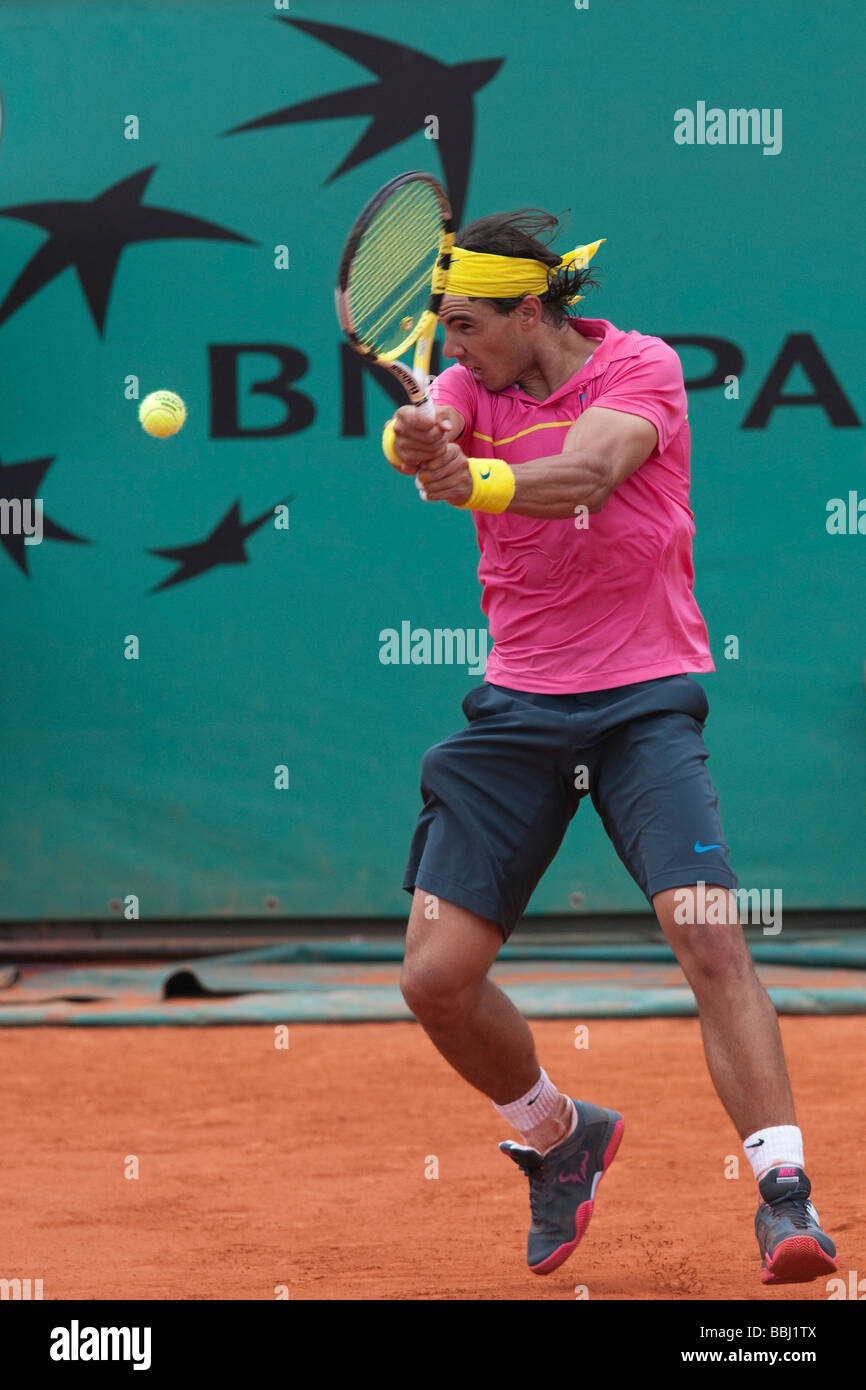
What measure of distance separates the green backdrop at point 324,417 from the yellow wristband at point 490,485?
4149 mm

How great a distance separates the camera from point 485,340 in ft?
10.5

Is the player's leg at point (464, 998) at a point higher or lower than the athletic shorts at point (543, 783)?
lower

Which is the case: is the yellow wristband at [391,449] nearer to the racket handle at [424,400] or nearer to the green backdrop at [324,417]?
the racket handle at [424,400]

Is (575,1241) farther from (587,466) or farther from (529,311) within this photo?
(529,311)

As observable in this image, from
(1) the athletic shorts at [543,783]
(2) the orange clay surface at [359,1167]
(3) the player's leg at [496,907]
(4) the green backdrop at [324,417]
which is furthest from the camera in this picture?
(4) the green backdrop at [324,417]

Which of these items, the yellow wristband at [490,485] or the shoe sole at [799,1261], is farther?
the yellow wristband at [490,485]

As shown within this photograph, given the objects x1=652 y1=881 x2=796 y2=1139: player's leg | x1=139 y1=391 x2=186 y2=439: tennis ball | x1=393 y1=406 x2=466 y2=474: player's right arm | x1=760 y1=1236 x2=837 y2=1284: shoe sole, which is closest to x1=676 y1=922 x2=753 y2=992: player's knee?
x1=652 y1=881 x2=796 y2=1139: player's leg

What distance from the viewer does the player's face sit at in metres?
3.16

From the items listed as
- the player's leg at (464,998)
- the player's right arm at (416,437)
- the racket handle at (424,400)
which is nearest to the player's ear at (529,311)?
the racket handle at (424,400)

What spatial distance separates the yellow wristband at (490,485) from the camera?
2.86 metres

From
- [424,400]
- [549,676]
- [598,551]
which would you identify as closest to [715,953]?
[549,676]

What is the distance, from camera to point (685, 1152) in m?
4.32

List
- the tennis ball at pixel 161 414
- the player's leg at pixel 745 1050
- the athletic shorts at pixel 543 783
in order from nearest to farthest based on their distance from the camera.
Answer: the player's leg at pixel 745 1050
the athletic shorts at pixel 543 783
the tennis ball at pixel 161 414

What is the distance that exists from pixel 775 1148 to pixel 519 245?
1.60 m
